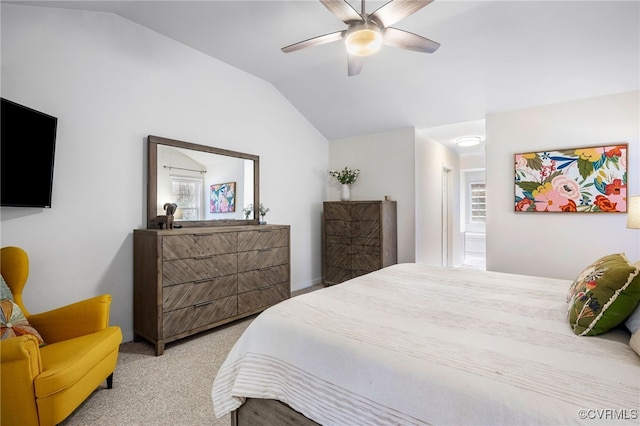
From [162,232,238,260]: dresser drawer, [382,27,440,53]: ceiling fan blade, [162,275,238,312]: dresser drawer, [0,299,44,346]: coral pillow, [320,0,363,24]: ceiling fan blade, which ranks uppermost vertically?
[320,0,363,24]: ceiling fan blade

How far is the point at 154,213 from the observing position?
2.93 metres

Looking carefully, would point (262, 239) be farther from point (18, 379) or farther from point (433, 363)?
point (433, 363)

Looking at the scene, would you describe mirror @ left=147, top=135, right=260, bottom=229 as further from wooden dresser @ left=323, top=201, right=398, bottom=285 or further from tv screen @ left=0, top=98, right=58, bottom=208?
wooden dresser @ left=323, top=201, right=398, bottom=285

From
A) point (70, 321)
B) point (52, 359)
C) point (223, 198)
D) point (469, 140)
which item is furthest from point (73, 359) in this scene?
point (469, 140)

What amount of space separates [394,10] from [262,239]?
2496 millimetres

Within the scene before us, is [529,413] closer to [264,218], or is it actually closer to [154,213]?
[154,213]

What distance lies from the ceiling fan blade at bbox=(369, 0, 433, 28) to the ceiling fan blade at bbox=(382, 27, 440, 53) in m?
0.09

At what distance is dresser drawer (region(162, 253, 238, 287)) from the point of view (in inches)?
102

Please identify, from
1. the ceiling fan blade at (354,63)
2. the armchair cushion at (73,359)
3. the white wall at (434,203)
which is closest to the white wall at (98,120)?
the armchair cushion at (73,359)

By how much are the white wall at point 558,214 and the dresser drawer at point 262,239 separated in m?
2.64

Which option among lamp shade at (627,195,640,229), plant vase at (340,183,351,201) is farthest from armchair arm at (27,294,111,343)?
lamp shade at (627,195,640,229)

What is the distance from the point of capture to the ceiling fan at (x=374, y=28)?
179cm

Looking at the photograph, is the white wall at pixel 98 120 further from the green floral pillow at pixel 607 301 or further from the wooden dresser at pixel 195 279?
the green floral pillow at pixel 607 301

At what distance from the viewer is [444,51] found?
2.97 meters
